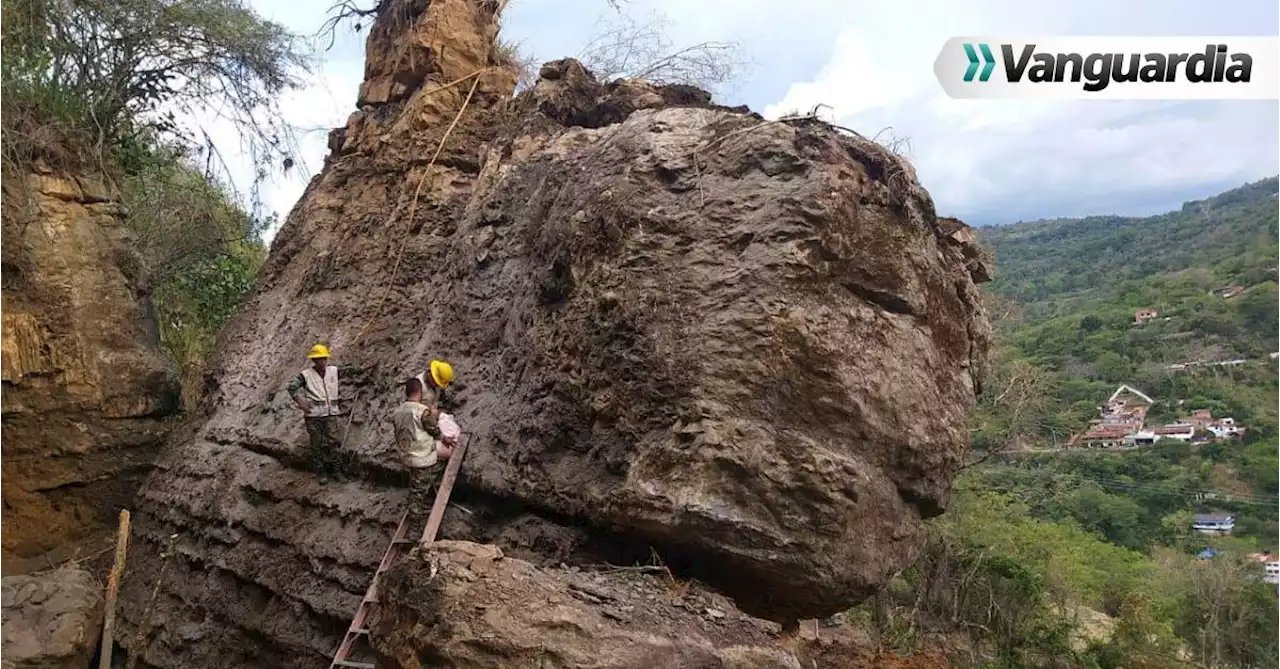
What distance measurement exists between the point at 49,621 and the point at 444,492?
4039 millimetres

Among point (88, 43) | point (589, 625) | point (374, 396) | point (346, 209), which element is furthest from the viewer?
point (88, 43)

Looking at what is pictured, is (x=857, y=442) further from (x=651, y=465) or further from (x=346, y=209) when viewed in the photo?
(x=346, y=209)

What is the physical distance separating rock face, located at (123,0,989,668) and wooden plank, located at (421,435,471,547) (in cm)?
9

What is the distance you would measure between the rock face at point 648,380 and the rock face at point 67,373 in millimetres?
1851

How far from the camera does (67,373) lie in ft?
28.1

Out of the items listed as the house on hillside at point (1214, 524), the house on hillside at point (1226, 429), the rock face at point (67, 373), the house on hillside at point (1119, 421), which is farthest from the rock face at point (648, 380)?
the house on hillside at point (1226, 429)

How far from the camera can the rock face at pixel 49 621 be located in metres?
6.49

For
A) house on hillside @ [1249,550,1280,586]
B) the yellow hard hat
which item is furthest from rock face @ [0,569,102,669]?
house on hillside @ [1249,550,1280,586]

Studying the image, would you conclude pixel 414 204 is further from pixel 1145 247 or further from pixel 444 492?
pixel 1145 247

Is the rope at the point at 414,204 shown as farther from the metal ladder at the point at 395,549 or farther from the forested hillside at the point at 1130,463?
the forested hillside at the point at 1130,463

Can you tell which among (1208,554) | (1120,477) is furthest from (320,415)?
(1120,477)

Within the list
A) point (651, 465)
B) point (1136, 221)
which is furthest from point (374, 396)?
point (1136, 221)

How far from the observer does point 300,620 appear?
5.64 metres

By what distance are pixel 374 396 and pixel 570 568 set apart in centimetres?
290
